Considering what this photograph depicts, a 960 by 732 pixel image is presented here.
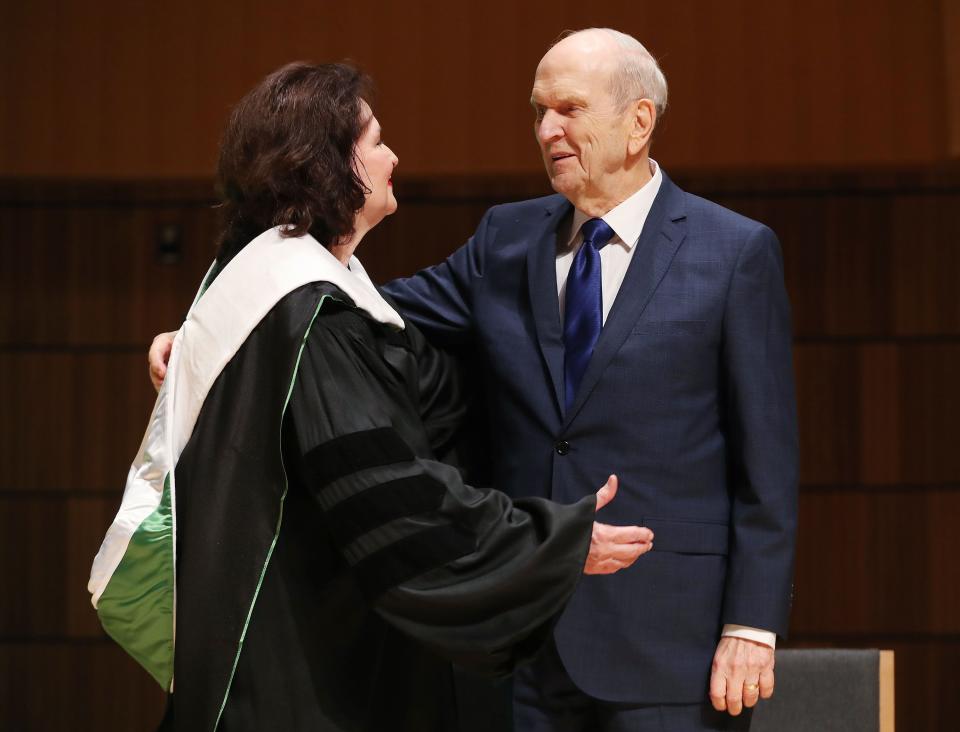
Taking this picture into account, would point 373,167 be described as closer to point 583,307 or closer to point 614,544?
point 583,307

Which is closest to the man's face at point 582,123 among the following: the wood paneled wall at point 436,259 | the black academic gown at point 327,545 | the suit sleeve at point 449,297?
the suit sleeve at point 449,297

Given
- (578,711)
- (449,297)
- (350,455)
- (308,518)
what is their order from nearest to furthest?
1. (350,455)
2. (308,518)
3. (578,711)
4. (449,297)

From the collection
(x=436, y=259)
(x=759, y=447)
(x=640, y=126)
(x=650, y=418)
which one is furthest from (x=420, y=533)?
(x=436, y=259)

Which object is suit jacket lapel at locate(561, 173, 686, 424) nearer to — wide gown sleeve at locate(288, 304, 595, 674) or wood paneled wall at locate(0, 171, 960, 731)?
wide gown sleeve at locate(288, 304, 595, 674)

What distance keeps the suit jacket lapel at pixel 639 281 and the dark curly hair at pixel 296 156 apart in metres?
0.47

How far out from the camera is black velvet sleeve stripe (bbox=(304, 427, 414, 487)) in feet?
6.08

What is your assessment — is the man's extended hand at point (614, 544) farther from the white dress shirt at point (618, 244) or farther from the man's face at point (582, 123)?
the man's face at point (582, 123)

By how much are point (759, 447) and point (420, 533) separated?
0.58 metres

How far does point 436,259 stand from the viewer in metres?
4.60

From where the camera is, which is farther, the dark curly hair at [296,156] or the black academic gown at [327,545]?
the dark curly hair at [296,156]

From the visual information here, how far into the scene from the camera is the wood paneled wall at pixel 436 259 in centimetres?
451

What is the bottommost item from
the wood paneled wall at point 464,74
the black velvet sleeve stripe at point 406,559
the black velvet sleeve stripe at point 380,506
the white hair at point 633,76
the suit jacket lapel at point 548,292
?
the black velvet sleeve stripe at point 406,559

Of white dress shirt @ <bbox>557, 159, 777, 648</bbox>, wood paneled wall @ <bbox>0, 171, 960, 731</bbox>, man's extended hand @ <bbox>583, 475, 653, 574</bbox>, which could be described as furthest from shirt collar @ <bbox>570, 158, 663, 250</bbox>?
wood paneled wall @ <bbox>0, 171, 960, 731</bbox>

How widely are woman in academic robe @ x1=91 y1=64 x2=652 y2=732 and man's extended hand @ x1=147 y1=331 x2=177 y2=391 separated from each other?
140 millimetres
